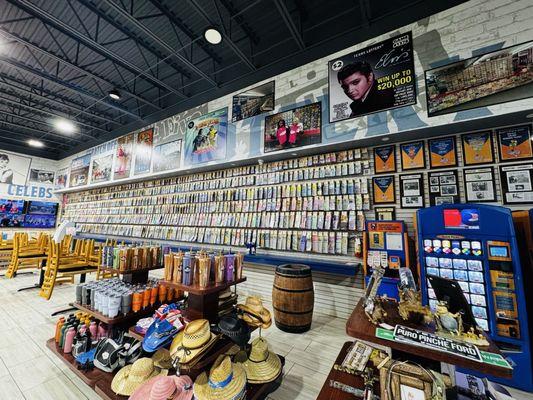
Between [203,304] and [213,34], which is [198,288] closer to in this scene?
[203,304]

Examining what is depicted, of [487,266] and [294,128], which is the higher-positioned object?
[294,128]

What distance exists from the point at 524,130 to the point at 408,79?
166 centimetres

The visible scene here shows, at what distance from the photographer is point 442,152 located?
339cm

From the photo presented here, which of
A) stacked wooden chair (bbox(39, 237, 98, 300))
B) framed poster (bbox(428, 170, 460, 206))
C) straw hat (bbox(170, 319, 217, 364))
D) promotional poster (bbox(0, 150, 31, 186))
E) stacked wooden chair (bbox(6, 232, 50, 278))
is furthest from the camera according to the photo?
promotional poster (bbox(0, 150, 31, 186))

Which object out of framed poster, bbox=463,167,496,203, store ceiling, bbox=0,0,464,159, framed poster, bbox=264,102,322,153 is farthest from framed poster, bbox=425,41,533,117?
framed poster, bbox=264,102,322,153

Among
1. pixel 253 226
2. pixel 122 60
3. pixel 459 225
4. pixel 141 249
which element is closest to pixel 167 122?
pixel 122 60

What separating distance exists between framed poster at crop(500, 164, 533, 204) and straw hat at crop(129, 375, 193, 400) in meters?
4.27

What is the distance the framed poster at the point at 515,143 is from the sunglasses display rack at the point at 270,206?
5.65 ft

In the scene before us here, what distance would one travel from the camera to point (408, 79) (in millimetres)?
3510

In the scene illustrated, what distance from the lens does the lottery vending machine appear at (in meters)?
3.00

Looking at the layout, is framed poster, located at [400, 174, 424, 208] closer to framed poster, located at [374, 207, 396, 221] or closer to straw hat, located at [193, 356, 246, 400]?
framed poster, located at [374, 207, 396, 221]

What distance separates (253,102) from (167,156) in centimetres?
330

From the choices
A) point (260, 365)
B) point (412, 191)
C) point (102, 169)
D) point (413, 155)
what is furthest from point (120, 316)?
point (102, 169)

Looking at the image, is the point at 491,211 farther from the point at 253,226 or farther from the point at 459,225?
the point at 253,226
